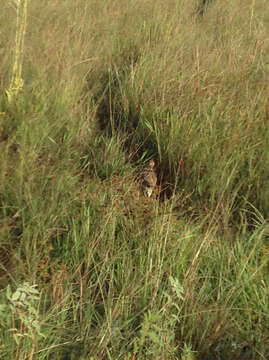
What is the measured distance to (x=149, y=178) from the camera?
95.0 inches

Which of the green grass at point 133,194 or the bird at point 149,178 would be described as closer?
the green grass at point 133,194

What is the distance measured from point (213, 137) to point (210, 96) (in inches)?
12.8

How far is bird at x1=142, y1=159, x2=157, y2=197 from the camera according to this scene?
237 centimetres

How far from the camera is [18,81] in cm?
256

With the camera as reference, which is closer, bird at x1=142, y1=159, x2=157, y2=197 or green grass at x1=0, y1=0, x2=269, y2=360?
green grass at x1=0, y1=0, x2=269, y2=360

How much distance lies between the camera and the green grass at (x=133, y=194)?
5.23 feet

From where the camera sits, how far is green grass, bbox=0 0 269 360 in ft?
5.23

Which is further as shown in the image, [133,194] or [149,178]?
[149,178]

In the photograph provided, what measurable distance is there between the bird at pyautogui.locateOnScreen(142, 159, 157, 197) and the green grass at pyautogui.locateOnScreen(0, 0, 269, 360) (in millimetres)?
60

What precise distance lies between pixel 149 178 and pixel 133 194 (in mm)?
210

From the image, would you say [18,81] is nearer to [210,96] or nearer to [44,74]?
[44,74]

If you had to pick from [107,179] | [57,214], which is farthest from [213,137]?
[57,214]

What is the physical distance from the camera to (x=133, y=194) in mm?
2234

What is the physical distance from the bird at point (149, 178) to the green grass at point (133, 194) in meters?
0.06
